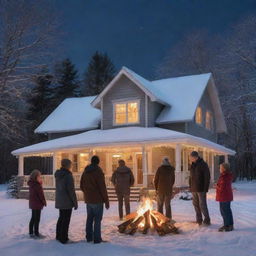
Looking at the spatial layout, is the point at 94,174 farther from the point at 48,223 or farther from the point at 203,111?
the point at 203,111

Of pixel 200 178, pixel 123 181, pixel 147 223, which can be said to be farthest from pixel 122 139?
pixel 147 223

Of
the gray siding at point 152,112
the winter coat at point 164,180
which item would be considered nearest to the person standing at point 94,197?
the winter coat at point 164,180

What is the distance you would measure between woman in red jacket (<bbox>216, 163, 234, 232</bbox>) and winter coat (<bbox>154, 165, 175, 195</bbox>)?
55.0 inches

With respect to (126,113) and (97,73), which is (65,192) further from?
(97,73)

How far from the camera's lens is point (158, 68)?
3931cm

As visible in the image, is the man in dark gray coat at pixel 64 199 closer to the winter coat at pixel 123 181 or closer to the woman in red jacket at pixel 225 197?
the woman in red jacket at pixel 225 197

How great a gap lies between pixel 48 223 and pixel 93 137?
38.1 ft

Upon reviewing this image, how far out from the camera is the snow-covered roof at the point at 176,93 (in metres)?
23.3

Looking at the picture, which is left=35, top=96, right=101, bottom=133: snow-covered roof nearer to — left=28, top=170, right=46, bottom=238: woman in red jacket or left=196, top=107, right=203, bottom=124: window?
left=196, top=107, right=203, bottom=124: window

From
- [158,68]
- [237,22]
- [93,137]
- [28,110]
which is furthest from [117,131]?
[28,110]

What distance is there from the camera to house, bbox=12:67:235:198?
21.3 m

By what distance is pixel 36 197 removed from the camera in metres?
9.18

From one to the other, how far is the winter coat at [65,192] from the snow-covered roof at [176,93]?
49.4ft

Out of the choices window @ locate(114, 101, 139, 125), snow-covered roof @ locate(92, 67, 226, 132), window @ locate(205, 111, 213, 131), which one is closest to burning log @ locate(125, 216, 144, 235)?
snow-covered roof @ locate(92, 67, 226, 132)
